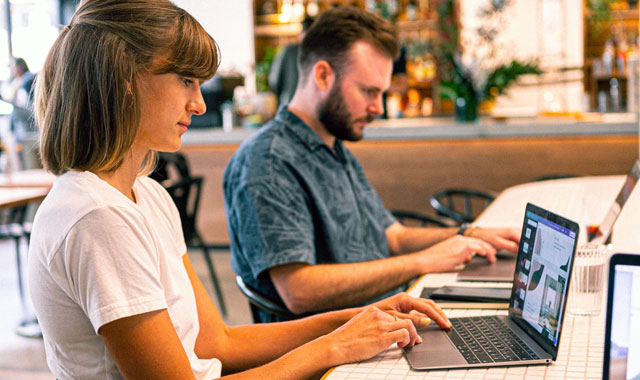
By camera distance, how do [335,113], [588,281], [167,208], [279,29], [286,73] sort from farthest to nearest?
1. [279,29]
2. [286,73]
3. [335,113]
4. [588,281]
5. [167,208]

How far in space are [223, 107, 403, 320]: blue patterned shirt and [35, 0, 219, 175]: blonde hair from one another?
69 cm

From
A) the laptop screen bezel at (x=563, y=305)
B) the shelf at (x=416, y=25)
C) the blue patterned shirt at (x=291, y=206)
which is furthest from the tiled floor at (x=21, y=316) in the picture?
the shelf at (x=416, y=25)

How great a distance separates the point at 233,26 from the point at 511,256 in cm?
674

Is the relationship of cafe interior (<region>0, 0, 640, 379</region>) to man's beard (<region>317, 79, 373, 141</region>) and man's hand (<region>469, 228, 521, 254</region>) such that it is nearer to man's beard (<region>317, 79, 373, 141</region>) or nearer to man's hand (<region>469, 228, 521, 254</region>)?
man's hand (<region>469, 228, 521, 254</region>)

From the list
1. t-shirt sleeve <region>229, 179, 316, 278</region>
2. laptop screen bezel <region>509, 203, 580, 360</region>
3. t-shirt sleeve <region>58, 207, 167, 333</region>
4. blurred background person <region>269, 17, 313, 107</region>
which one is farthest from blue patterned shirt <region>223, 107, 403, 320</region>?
blurred background person <region>269, 17, 313, 107</region>

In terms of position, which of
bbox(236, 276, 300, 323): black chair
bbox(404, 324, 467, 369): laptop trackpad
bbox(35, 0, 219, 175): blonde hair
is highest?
bbox(35, 0, 219, 175): blonde hair

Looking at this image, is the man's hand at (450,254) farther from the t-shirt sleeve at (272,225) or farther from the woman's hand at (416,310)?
the woman's hand at (416,310)

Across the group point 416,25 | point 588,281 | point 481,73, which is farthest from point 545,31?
point 588,281

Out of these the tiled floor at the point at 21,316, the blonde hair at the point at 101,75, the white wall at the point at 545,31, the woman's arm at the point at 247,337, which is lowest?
the tiled floor at the point at 21,316

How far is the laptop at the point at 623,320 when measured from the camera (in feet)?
2.67

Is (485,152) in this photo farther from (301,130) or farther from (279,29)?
(279,29)

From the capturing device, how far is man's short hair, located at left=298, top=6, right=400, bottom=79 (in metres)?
2.10

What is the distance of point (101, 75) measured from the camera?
110 centimetres

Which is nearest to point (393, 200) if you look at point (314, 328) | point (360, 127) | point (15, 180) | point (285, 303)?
point (15, 180)
